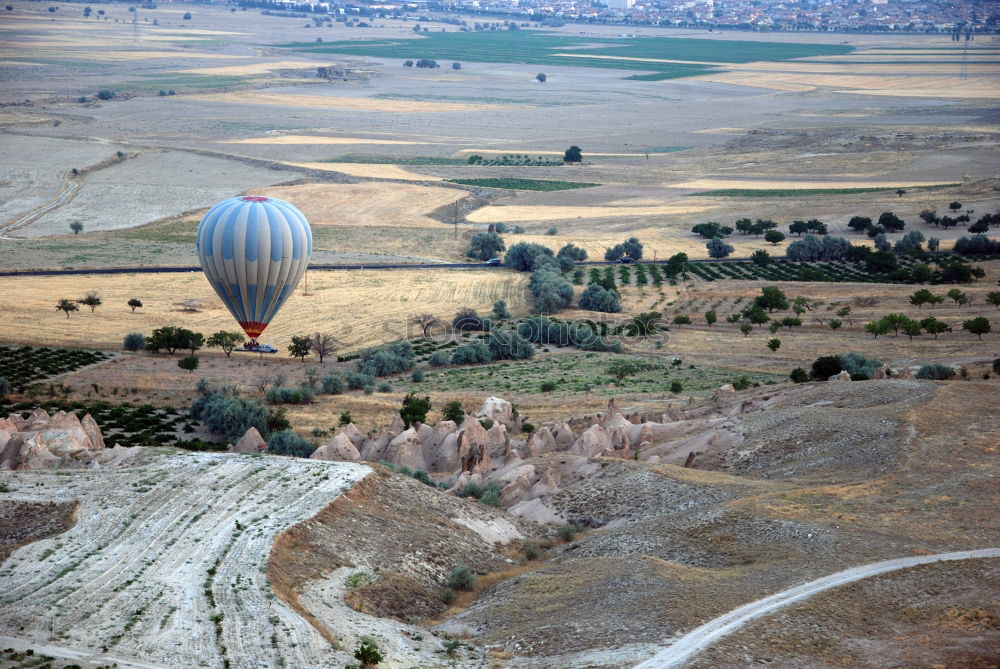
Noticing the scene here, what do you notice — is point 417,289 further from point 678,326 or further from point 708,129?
point 708,129

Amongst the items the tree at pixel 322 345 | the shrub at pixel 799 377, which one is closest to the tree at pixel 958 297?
the shrub at pixel 799 377

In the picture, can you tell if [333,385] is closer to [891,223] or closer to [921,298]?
[921,298]

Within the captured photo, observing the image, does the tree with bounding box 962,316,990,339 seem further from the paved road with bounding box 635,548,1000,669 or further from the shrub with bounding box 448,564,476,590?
the shrub with bounding box 448,564,476,590

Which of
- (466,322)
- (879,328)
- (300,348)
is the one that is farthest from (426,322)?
(879,328)

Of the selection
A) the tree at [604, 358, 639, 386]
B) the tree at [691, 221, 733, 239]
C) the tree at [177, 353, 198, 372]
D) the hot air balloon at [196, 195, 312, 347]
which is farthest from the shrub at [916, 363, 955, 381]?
the tree at [691, 221, 733, 239]

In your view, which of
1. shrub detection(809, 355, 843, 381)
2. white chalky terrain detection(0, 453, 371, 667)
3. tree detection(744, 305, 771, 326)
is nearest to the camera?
white chalky terrain detection(0, 453, 371, 667)

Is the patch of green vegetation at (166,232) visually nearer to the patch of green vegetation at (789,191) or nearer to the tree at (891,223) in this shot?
the patch of green vegetation at (789,191)
